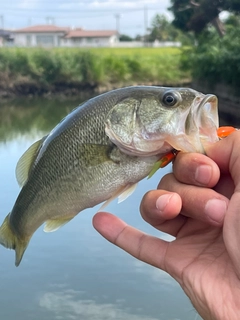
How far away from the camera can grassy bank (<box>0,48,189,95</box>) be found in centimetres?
3077

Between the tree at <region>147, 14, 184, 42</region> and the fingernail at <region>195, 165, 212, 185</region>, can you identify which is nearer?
the fingernail at <region>195, 165, 212, 185</region>

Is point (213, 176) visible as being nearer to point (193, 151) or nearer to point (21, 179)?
point (193, 151)

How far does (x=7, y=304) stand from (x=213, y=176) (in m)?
5.23

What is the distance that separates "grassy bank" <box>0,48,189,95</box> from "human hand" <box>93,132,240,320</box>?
29.1m

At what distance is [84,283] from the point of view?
684cm

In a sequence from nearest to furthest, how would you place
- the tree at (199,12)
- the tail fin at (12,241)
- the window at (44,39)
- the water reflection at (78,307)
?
the tail fin at (12,241) < the water reflection at (78,307) < the tree at (199,12) < the window at (44,39)

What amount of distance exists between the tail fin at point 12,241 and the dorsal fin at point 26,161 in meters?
0.25

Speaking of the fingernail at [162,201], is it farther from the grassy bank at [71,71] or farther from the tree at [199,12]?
the grassy bank at [71,71]

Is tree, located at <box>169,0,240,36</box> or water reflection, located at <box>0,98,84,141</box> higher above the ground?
tree, located at <box>169,0,240,36</box>

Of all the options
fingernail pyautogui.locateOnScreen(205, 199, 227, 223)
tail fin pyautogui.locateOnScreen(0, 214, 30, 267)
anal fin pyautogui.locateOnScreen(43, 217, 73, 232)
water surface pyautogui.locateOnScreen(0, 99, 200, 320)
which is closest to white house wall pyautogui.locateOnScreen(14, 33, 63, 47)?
water surface pyautogui.locateOnScreen(0, 99, 200, 320)

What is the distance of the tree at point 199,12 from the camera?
31.2 meters

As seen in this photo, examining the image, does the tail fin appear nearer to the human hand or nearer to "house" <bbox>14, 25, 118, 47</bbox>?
the human hand

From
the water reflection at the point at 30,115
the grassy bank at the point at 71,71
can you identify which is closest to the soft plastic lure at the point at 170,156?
the water reflection at the point at 30,115

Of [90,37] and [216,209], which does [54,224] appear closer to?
[216,209]
